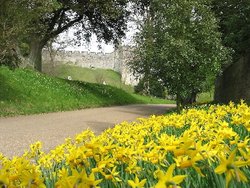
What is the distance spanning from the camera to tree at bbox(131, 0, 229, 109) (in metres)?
16.5

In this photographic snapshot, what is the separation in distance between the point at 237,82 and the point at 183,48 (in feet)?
9.38

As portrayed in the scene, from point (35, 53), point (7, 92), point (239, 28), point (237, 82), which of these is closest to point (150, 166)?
point (237, 82)

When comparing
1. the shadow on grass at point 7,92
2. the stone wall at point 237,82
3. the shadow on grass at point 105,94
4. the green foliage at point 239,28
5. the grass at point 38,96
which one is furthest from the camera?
the shadow on grass at point 105,94

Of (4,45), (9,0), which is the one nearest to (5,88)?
(4,45)

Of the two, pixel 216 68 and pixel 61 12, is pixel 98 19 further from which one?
pixel 216 68

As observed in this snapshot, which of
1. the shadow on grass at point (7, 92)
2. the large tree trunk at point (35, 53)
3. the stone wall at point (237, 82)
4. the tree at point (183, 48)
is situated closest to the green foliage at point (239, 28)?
the stone wall at point (237, 82)

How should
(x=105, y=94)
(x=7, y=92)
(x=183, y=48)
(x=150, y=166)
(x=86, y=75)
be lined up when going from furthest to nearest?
(x=86, y=75)
(x=105, y=94)
(x=7, y=92)
(x=183, y=48)
(x=150, y=166)

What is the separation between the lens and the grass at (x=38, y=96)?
1553 centimetres

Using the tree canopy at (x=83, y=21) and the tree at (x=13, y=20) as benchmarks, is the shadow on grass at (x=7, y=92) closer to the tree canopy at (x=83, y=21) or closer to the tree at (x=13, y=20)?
the tree at (x=13, y=20)

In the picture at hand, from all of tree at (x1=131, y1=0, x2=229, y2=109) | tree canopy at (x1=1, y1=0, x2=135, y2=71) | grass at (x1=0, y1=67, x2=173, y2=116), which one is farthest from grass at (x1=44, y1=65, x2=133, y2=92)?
tree at (x1=131, y1=0, x2=229, y2=109)

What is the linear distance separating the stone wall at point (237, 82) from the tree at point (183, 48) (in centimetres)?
87

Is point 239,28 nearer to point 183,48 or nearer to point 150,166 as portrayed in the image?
point 183,48

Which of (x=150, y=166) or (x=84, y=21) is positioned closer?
(x=150, y=166)

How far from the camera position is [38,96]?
60.2 ft
